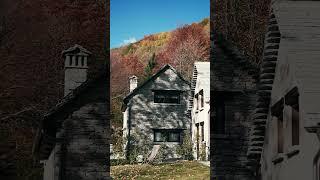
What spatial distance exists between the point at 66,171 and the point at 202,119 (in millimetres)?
7172

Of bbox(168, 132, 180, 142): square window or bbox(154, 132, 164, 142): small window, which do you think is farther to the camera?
bbox(154, 132, 164, 142): small window

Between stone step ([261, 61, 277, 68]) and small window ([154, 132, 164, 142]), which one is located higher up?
stone step ([261, 61, 277, 68])

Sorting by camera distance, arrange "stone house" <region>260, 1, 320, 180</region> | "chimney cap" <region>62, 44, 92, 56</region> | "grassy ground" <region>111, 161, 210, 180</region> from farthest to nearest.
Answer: "grassy ground" <region>111, 161, 210, 180</region> → "chimney cap" <region>62, 44, 92, 56</region> → "stone house" <region>260, 1, 320, 180</region>

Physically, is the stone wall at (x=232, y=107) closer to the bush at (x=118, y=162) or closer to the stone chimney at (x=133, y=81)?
the bush at (x=118, y=162)

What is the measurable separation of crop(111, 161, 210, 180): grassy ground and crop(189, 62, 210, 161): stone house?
109 centimetres

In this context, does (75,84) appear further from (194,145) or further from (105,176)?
(194,145)

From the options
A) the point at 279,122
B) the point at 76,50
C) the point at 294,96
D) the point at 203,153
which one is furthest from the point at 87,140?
the point at 203,153

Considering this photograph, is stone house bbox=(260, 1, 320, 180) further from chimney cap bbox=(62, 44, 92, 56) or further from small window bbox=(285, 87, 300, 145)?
chimney cap bbox=(62, 44, 92, 56)

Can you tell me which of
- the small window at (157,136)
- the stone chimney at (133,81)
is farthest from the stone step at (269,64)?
the stone chimney at (133,81)

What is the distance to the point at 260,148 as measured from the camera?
9.56 metres

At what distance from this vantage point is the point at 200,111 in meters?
18.5

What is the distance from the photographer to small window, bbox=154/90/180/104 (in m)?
16.9

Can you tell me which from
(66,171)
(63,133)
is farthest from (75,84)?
(66,171)

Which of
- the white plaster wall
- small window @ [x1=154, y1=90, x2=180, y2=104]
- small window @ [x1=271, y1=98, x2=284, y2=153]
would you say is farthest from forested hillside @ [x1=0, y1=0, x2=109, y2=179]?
small window @ [x1=271, y1=98, x2=284, y2=153]
